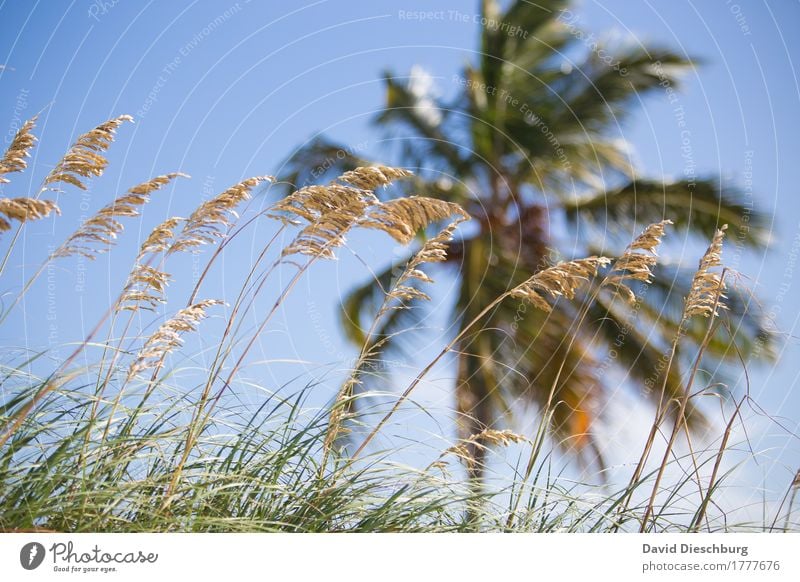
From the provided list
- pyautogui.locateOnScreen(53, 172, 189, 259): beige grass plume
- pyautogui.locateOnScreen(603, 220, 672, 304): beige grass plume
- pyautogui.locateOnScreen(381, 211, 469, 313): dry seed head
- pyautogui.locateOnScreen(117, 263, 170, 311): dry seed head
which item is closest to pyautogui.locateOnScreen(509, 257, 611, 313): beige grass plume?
pyautogui.locateOnScreen(603, 220, 672, 304): beige grass plume

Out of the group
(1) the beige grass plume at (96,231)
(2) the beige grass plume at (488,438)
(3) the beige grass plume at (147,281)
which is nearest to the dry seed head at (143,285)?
(3) the beige grass plume at (147,281)

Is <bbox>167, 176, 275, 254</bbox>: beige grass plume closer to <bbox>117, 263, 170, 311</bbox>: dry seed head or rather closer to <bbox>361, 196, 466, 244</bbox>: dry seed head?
A: <bbox>117, 263, 170, 311</bbox>: dry seed head

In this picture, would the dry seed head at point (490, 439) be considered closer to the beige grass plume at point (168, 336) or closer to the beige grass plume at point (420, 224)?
the beige grass plume at point (420, 224)

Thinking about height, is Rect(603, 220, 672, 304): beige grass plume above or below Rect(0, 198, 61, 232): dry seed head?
above

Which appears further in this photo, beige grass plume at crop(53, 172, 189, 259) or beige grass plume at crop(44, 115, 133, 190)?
beige grass plume at crop(44, 115, 133, 190)

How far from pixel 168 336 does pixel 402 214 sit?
26.6 inches

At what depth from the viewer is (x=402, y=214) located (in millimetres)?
2316

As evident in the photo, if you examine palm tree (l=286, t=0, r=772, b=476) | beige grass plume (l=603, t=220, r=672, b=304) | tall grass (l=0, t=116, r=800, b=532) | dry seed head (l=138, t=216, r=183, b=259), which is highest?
palm tree (l=286, t=0, r=772, b=476)

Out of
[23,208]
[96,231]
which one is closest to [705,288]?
[96,231]

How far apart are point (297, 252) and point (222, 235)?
0.20m

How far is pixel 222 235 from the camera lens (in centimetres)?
230

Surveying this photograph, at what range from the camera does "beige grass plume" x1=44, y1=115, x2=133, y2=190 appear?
225cm

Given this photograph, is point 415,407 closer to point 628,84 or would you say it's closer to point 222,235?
point 222,235
